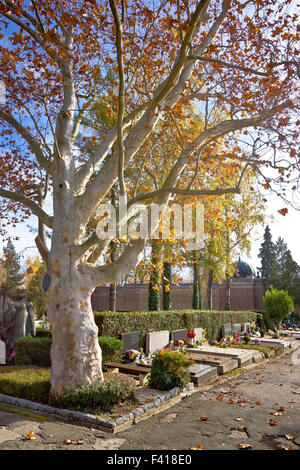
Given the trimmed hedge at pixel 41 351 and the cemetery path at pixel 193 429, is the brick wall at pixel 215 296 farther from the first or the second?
the cemetery path at pixel 193 429

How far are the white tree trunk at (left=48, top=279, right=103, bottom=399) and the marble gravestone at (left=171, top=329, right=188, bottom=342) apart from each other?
6209 mm

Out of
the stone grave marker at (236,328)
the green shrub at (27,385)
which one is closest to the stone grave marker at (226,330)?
the stone grave marker at (236,328)

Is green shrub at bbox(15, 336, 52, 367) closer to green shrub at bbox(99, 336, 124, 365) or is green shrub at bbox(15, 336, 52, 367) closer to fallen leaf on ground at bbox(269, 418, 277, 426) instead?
green shrub at bbox(99, 336, 124, 365)

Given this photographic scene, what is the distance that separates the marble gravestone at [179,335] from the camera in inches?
470

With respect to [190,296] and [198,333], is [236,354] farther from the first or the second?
[190,296]

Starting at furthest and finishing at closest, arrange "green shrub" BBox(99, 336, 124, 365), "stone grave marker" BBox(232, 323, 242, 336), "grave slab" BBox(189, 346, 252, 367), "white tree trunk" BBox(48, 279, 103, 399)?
"stone grave marker" BBox(232, 323, 242, 336), "grave slab" BBox(189, 346, 252, 367), "green shrub" BBox(99, 336, 124, 365), "white tree trunk" BBox(48, 279, 103, 399)

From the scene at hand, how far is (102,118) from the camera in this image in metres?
14.5

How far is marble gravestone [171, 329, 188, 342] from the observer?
39.1 feet

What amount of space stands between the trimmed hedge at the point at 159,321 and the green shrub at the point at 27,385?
2786mm

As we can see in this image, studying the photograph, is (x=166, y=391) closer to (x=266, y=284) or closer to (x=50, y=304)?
(x=50, y=304)

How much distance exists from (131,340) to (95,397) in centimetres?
463

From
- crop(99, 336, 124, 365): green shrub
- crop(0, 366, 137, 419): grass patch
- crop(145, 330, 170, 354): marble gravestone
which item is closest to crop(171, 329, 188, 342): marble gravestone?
crop(145, 330, 170, 354): marble gravestone
